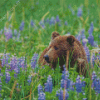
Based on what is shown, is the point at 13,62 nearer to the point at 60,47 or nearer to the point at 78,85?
the point at 60,47

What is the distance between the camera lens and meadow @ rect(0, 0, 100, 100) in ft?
8.06

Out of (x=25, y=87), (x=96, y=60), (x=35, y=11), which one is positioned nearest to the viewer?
(x=25, y=87)

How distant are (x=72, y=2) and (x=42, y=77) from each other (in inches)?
266

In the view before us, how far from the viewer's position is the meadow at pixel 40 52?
2456 mm

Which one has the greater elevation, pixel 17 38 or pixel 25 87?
pixel 17 38

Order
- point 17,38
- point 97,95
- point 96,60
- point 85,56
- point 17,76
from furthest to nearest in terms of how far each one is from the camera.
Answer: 1. point 17,38
2. point 85,56
3. point 96,60
4. point 17,76
5. point 97,95

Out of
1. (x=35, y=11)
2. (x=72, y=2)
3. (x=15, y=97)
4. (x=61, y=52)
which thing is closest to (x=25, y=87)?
(x=15, y=97)

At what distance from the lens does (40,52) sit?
4793mm

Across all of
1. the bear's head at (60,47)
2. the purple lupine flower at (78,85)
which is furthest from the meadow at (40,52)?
the bear's head at (60,47)

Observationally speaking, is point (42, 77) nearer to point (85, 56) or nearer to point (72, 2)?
point (85, 56)

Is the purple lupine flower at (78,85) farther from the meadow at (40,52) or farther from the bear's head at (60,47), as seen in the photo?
the bear's head at (60,47)

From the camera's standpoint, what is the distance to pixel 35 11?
7.94m

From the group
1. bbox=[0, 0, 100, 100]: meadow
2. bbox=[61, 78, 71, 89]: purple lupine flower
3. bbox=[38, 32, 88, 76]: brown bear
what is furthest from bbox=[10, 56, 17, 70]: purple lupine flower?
bbox=[61, 78, 71, 89]: purple lupine flower

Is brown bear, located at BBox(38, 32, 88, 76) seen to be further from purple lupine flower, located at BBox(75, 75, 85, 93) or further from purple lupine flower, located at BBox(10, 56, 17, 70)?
purple lupine flower, located at BBox(75, 75, 85, 93)
